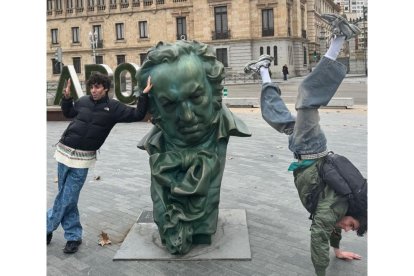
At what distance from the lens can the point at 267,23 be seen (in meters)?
36.6

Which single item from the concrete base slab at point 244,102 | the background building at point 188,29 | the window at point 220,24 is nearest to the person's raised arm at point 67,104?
the concrete base slab at point 244,102

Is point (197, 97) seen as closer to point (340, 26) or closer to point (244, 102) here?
point (340, 26)

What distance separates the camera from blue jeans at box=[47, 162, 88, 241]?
14.0ft

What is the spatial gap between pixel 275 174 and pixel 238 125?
285 cm

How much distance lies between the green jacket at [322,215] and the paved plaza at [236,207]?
527 millimetres

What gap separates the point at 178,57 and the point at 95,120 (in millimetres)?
984

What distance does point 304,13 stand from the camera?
42.9 m

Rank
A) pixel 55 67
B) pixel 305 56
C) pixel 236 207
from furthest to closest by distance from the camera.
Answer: pixel 55 67, pixel 305 56, pixel 236 207

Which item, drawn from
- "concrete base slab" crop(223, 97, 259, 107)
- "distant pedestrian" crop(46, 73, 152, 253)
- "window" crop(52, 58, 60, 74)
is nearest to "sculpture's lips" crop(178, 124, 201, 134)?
"distant pedestrian" crop(46, 73, 152, 253)

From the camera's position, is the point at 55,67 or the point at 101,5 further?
the point at 55,67

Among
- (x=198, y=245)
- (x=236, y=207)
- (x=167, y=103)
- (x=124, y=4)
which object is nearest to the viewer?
(x=167, y=103)

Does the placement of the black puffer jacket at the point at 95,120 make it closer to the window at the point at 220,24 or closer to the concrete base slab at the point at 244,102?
the concrete base slab at the point at 244,102

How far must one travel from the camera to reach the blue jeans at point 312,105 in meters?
3.13

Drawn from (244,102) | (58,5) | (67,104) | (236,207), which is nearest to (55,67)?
(58,5)
